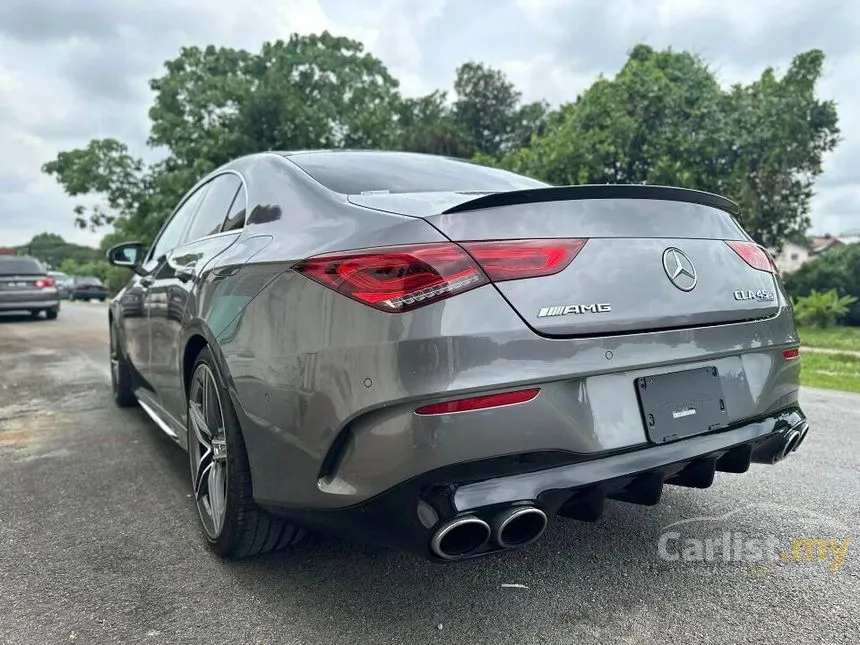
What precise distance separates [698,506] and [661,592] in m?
0.88

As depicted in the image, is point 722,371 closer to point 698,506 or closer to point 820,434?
point 698,506

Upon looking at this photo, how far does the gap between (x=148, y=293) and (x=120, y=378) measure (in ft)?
5.95

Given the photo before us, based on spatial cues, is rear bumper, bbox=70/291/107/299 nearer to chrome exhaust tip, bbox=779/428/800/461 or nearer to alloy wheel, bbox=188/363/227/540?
alloy wheel, bbox=188/363/227/540

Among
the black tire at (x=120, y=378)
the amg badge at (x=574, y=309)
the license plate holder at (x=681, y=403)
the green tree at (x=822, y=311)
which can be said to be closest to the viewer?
the amg badge at (x=574, y=309)

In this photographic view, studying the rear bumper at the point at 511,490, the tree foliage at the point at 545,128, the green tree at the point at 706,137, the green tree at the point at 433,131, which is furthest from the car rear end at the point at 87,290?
the rear bumper at the point at 511,490

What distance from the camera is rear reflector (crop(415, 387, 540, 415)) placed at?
173cm

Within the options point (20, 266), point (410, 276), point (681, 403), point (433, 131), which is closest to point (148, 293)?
point (410, 276)

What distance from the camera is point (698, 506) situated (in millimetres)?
2979

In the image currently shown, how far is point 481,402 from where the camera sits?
1.75m

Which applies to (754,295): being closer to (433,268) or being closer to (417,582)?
(433,268)

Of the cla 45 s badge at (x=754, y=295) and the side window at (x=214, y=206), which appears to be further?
the side window at (x=214, y=206)

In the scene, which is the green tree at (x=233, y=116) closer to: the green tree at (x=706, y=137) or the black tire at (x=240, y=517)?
the green tree at (x=706, y=137)

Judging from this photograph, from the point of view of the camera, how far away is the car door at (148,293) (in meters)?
3.75

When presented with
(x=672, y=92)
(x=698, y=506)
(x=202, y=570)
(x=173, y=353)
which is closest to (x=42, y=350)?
(x=173, y=353)
